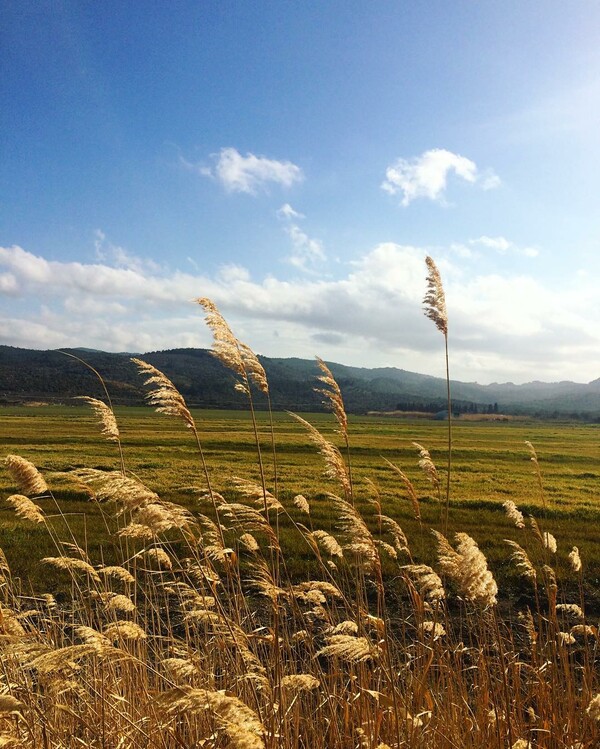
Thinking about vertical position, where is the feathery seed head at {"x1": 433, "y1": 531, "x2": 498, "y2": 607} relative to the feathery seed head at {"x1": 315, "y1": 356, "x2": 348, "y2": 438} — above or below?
below

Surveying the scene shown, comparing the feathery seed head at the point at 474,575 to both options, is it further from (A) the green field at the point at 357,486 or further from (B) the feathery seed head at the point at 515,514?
(B) the feathery seed head at the point at 515,514

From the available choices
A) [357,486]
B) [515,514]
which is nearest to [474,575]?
[515,514]

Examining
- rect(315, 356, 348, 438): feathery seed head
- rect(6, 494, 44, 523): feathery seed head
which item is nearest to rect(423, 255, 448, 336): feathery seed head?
rect(315, 356, 348, 438): feathery seed head

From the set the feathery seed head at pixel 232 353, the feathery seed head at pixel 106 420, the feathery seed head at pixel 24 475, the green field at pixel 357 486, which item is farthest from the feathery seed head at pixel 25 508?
the feathery seed head at pixel 232 353

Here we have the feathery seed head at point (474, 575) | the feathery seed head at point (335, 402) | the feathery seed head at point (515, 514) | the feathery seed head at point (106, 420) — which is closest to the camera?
the feathery seed head at point (474, 575)

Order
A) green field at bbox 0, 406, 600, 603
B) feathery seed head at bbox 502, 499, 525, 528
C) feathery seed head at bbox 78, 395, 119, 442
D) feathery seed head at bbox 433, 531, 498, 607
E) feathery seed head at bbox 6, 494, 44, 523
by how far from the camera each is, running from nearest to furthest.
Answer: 1. feathery seed head at bbox 433, 531, 498, 607
2. feathery seed head at bbox 6, 494, 44, 523
3. feathery seed head at bbox 78, 395, 119, 442
4. feathery seed head at bbox 502, 499, 525, 528
5. green field at bbox 0, 406, 600, 603

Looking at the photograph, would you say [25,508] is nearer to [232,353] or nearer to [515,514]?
[232,353]

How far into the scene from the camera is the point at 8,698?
2.38m

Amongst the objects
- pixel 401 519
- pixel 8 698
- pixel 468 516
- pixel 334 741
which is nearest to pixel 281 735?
pixel 334 741

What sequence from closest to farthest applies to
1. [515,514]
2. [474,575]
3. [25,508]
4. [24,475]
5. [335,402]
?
[474,575], [24,475], [25,508], [335,402], [515,514]

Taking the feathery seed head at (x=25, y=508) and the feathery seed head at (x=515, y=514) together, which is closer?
the feathery seed head at (x=25, y=508)

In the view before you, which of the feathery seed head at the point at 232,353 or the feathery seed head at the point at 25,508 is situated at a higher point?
the feathery seed head at the point at 232,353

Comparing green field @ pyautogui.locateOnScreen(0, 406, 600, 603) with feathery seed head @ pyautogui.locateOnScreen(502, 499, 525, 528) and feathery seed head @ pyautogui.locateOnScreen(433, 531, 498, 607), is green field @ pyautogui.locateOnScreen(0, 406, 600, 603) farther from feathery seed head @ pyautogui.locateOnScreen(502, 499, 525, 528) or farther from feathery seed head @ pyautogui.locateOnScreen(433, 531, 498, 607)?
feathery seed head @ pyautogui.locateOnScreen(433, 531, 498, 607)

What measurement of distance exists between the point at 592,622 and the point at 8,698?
12652 millimetres
